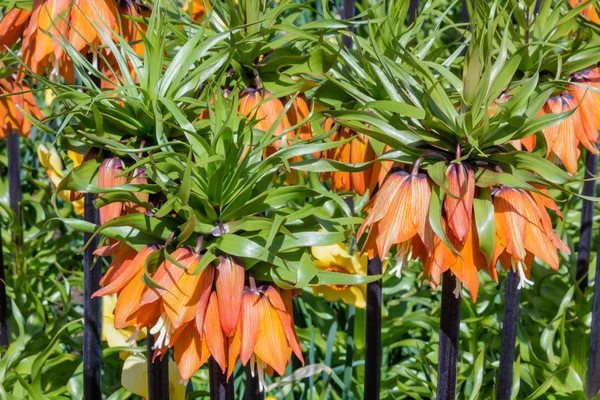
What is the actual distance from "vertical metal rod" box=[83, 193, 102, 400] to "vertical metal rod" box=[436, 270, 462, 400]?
84cm

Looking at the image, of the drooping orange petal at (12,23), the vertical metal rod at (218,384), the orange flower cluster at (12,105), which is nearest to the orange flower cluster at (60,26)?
the drooping orange petal at (12,23)

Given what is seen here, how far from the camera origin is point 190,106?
1564 mm

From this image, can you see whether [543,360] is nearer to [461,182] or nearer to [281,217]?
[461,182]

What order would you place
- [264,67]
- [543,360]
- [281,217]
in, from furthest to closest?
[543,360] < [264,67] < [281,217]

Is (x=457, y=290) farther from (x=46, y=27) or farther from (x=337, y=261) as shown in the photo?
(x=337, y=261)

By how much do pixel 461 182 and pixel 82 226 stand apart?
1.93 ft

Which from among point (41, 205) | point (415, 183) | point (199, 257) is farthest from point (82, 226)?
point (41, 205)

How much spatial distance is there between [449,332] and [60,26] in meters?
1.05

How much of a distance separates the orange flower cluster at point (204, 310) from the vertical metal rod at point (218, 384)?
61 millimetres

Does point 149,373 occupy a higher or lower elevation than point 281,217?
lower

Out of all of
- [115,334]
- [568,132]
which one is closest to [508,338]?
[568,132]

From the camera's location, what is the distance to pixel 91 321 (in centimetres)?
202

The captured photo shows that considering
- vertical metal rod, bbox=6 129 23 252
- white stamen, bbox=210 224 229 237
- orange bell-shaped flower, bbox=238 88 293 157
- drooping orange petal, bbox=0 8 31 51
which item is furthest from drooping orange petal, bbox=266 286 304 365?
vertical metal rod, bbox=6 129 23 252

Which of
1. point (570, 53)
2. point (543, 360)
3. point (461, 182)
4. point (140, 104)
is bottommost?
point (543, 360)
